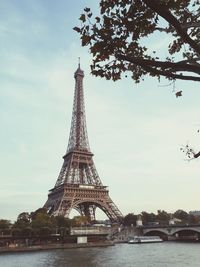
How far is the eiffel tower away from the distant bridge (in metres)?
12.3

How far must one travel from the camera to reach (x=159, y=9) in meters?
4.85

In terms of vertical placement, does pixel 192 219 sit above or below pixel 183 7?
above

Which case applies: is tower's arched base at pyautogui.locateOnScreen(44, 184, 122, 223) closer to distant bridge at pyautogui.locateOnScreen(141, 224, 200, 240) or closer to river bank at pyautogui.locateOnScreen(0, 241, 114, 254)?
distant bridge at pyautogui.locateOnScreen(141, 224, 200, 240)

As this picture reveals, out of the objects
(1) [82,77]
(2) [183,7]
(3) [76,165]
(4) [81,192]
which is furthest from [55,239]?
(2) [183,7]

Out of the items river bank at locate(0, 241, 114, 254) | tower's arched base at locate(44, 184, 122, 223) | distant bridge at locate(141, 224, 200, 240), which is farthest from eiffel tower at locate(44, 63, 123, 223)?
river bank at locate(0, 241, 114, 254)

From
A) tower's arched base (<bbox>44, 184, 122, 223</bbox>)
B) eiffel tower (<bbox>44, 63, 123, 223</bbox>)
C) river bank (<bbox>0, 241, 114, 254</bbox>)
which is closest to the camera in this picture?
river bank (<bbox>0, 241, 114, 254</bbox>)

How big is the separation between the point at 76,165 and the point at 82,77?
87.0 feet

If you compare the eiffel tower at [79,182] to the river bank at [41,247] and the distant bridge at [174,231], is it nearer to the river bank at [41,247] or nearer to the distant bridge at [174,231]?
the distant bridge at [174,231]

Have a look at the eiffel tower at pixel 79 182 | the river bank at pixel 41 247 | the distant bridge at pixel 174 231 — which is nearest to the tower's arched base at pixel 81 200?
the eiffel tower at pixel 79 182

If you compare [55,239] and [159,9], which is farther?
[55,239]

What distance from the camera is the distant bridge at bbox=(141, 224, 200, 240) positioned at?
84750 mm

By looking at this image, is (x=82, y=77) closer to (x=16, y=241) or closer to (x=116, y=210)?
(x=116, y=210)

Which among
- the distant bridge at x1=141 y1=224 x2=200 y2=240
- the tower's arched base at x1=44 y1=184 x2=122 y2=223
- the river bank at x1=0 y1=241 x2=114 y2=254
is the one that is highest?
the tower's arched base at x1=44 y1=184 x2=122 y2=223

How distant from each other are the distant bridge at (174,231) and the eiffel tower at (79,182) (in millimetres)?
12340
